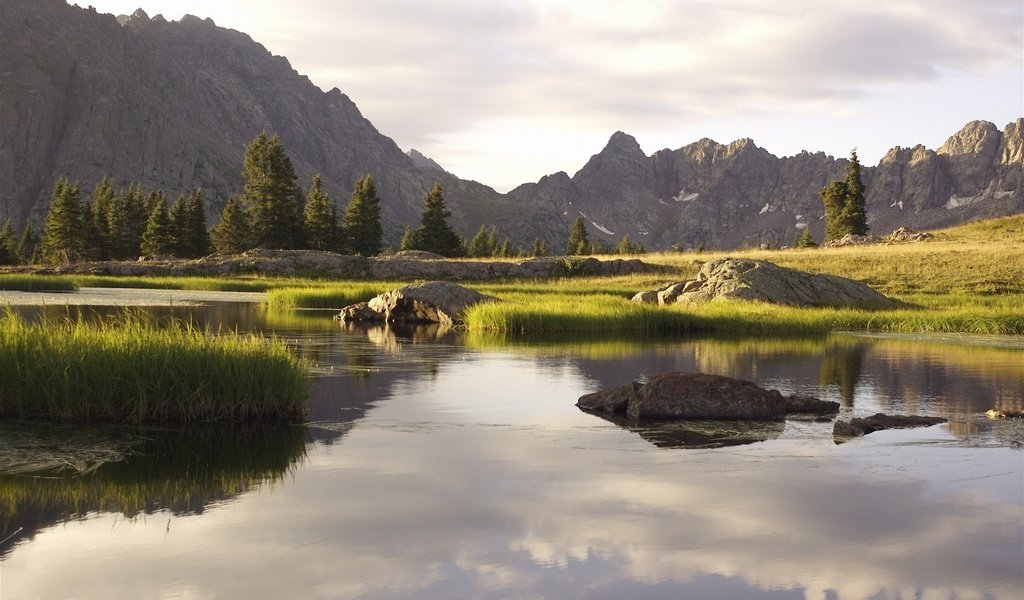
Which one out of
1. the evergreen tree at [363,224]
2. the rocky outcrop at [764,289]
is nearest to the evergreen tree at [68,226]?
the evergreen tree at [363,224]

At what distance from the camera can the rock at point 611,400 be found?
18.2 m

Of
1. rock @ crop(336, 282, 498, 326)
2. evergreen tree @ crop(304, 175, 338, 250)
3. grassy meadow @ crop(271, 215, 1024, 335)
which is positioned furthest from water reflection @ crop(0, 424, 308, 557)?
evergreen tree @ crop(304, 175, 338, 250)

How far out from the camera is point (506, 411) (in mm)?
18422

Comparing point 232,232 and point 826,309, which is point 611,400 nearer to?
point 826,309

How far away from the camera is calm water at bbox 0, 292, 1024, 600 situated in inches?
344

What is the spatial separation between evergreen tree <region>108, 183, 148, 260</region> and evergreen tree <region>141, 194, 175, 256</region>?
24.2ft

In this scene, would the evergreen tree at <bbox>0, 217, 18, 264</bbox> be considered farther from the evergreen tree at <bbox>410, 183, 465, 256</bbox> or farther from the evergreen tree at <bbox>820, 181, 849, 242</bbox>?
the evergreen tree at <bbox>820, 181, 849, 242</bbox>

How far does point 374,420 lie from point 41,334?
18.4 ft

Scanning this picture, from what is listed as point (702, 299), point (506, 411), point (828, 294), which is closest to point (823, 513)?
point (506, 411)

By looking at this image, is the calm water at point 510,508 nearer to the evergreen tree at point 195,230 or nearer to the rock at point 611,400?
the rock at point 611,400

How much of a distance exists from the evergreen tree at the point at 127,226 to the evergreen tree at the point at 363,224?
23771mm

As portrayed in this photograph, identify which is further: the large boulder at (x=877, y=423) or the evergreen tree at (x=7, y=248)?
the evergreen tree at (x=7, y=248)

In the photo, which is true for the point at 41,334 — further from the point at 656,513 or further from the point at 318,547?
the point at 656,513

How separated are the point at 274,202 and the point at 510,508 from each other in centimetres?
9214
